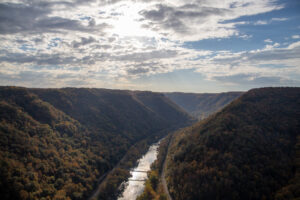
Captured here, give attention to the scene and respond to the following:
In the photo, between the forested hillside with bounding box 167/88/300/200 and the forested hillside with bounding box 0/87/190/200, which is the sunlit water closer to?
the forested hillside with bounding box 0/87/190/200

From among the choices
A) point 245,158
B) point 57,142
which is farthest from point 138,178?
point 245,158

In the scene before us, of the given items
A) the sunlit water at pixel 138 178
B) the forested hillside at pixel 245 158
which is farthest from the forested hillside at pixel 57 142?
the forested hillside at pixel 245 158

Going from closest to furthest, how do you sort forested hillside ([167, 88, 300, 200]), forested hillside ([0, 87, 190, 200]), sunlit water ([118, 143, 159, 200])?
1. forested hillside ([167, 88, 300, 200])
2. forested hillside ([0, 87, 190, 200])
3. sunlit water ([118, 143, 159, 200])

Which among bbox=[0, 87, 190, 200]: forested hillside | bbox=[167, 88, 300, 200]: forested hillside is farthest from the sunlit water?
bbox=[167, 88, 300, 200]: forested hillside

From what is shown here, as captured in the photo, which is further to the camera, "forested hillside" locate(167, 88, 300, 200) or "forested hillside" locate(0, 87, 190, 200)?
"forested hillside" locate(0, 87, 190, 200)

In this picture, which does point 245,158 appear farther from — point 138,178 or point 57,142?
point 57,142

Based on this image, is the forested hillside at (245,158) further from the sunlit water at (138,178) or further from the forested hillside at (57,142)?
the forested hillside at (57,142)
